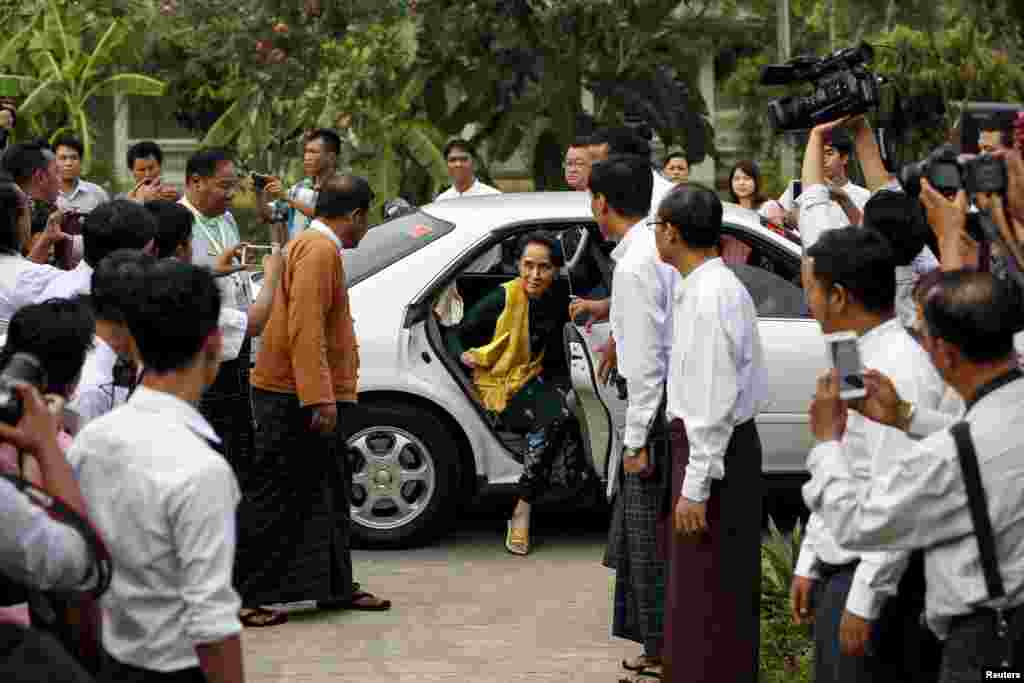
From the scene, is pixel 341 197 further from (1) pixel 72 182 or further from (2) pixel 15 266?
(1) pixel 72 182

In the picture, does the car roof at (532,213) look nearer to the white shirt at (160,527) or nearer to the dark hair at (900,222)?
the dark hair at (900,222)

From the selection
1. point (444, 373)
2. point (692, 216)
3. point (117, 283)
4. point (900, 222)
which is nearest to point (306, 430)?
point (444, 373)

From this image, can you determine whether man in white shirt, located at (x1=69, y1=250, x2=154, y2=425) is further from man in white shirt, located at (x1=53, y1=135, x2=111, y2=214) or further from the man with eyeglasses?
man in white shirt, located at (x1=53, y1=135, x2=111, y2=214)

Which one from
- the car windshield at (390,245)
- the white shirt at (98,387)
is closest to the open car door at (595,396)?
the car windshield at (390,245)

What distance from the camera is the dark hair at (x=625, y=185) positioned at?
7.25m

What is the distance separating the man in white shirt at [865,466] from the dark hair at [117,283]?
1789 millimetres

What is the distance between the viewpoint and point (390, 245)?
9.67 m

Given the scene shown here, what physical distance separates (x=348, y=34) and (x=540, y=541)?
868 cm

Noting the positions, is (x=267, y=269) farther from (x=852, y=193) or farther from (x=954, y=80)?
(x=954, y=80)

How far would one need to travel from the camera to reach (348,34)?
57.2 ft

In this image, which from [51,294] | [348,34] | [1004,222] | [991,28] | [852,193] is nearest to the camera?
[1004,222]

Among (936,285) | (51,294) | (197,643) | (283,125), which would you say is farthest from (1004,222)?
(283,125)

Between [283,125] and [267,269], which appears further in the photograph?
[283,125]

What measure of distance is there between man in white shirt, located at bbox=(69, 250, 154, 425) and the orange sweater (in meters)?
2.42
